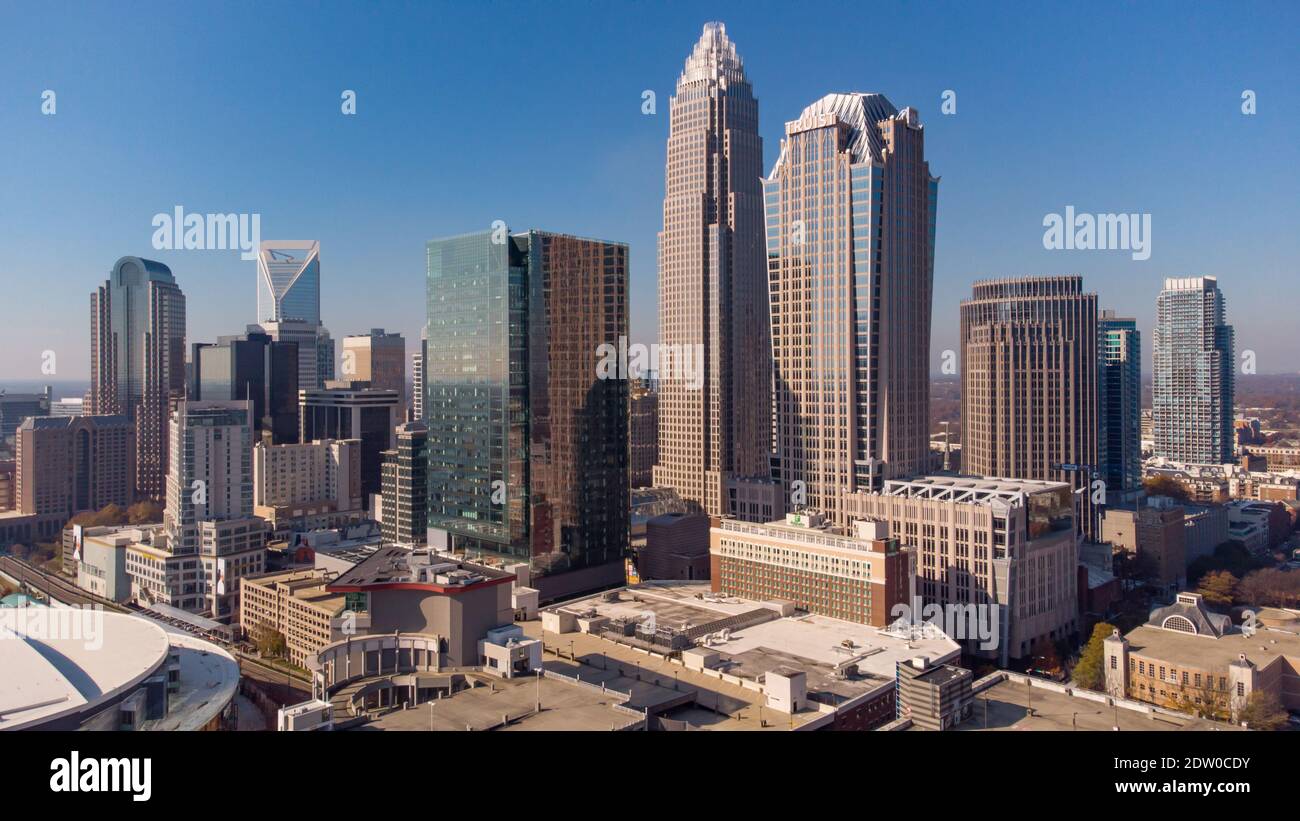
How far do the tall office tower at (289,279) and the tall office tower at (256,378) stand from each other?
105 ft

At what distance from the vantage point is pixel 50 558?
53.0 m

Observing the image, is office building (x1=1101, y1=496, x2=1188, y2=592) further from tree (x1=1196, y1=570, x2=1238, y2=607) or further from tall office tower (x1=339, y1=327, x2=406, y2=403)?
tall office tower (x1=339, y1=327, x2=406, y2=403)

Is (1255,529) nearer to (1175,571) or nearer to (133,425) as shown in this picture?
(1175,571)

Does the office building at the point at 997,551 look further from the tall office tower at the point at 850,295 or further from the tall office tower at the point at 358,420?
the tall office tower at the point at 358,420

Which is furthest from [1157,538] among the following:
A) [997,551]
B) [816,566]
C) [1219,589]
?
[816,566]

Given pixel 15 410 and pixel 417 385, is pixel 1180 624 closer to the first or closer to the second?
pixel 417 385

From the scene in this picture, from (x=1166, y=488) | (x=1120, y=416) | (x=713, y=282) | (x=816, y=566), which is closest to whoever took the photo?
(x=816, y=566)

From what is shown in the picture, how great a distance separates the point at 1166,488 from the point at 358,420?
175ft

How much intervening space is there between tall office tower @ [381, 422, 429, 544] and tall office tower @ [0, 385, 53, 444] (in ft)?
150

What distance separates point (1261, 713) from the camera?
23.0 meters

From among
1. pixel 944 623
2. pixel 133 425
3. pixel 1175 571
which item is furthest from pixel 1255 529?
pixel 133 425

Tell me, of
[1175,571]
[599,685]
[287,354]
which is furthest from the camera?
[287,354]

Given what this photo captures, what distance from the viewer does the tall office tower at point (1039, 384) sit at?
164 feet
